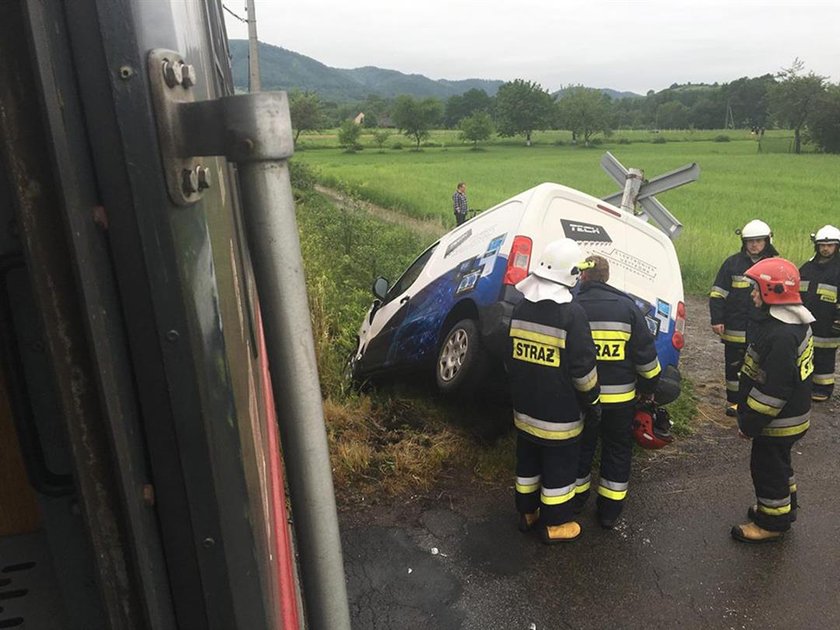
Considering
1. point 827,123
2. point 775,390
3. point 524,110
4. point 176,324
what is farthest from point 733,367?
point 524,110

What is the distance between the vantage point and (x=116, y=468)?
0.81m

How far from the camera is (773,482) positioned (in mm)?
3680

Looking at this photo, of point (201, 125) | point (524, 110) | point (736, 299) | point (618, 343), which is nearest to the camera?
point (201, 125)

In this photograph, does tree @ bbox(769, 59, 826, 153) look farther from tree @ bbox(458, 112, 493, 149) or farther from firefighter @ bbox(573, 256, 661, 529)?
firefighter @ bbox(573, 256, 661, 529)

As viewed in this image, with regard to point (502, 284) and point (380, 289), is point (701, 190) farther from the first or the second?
point (502, 284)

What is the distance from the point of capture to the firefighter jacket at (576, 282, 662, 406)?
11.8ft

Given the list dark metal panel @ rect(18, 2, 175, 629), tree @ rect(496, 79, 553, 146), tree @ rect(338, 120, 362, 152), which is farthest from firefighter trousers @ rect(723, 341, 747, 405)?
tree @ rect(496, 79, 553, 146)

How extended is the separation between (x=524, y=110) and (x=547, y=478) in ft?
270

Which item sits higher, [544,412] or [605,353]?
[605,353]

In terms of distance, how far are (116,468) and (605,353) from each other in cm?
319

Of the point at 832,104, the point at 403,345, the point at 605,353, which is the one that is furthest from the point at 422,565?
the point at 832,104

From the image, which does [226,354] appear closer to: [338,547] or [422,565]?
[338,547]

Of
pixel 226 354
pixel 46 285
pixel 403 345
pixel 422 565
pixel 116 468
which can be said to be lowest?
pixel 422 565

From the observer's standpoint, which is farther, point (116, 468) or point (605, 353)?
point (605, 353)
